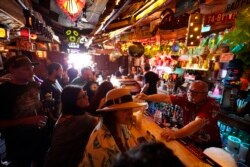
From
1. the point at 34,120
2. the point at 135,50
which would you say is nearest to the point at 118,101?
the point at 34,120

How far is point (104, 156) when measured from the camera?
6.14ft

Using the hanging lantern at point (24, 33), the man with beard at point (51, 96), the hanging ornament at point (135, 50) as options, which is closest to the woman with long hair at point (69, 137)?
the man with beard at point (51, 96)

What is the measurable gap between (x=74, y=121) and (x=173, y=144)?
1.24 m

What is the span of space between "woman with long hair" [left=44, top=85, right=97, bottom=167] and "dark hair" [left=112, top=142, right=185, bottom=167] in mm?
1690

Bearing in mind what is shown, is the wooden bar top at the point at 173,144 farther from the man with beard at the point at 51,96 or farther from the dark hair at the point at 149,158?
the man with beard at the point at 51,96

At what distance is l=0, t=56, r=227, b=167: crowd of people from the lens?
208 cm

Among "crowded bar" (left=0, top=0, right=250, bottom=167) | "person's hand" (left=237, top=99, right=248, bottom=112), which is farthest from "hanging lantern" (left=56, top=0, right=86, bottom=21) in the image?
"person's hand" (left=237, top=99, right=248, bottom=112)

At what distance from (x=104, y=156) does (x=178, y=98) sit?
222 centimetres

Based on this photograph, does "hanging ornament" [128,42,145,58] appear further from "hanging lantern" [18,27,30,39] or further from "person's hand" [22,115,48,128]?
"person's hand" [22,115,48,128]

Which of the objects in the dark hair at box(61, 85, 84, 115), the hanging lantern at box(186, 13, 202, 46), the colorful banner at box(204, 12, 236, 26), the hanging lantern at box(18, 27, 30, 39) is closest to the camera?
the dark hair at box(61, 85, 84, 115)

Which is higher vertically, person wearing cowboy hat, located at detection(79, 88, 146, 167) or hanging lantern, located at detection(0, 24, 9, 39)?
hanging lantern, located at detection(0, 24, 9, 39)

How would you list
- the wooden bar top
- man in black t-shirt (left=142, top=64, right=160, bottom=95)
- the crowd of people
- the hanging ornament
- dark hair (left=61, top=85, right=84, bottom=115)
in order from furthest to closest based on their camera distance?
the hanging ornament < man in black t-shirt (left=142, top=64, right=160, bottom=95) < dark hair (left=61, top=85, right=84, bottom=115) < the crowd of people < the wooden bar top

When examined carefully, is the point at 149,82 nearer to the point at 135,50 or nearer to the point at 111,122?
the point at 135,50

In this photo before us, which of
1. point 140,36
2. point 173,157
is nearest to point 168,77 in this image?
point 140,36
